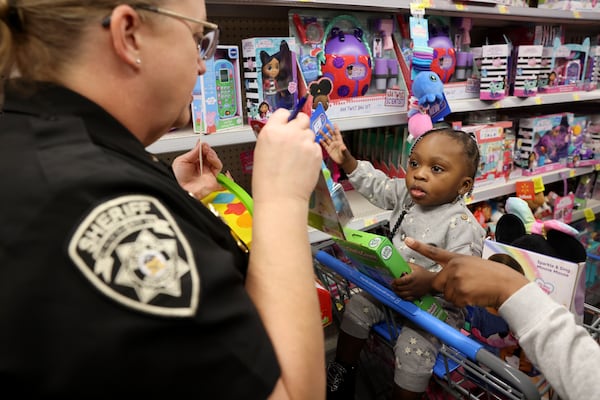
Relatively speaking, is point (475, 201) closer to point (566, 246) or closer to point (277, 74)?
point (566, 246)

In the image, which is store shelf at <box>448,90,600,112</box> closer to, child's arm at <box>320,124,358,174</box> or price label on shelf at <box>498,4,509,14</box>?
price label on shelf at <box>498,4,509,14</box>

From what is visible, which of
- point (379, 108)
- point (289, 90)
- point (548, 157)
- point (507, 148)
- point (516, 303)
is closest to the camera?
point (516, 303)

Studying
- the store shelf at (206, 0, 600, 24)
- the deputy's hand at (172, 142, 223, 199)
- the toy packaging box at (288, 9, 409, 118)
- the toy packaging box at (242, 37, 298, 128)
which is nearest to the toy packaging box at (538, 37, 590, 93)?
the store shelf at (206, 0, 600, 24)

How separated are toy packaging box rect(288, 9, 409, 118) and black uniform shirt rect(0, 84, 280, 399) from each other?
111 cm

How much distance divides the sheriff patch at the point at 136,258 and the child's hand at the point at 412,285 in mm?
695

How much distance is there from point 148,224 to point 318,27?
1401 millimetres

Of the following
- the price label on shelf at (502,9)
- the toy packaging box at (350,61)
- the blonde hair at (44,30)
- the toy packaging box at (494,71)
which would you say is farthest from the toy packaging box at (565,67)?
the blonde hair at (44,30)

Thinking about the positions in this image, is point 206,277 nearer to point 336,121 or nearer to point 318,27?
point 336,121

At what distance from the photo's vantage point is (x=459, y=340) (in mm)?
832

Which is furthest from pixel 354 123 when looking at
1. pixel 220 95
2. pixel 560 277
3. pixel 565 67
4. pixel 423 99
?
pixel 565 67

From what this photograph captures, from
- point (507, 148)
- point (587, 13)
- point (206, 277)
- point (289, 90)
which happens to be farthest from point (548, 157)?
point (206, 277)

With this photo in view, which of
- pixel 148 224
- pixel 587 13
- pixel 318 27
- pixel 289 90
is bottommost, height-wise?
pixel 148 224

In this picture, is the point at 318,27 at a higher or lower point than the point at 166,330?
higher

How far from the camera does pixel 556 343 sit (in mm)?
704
